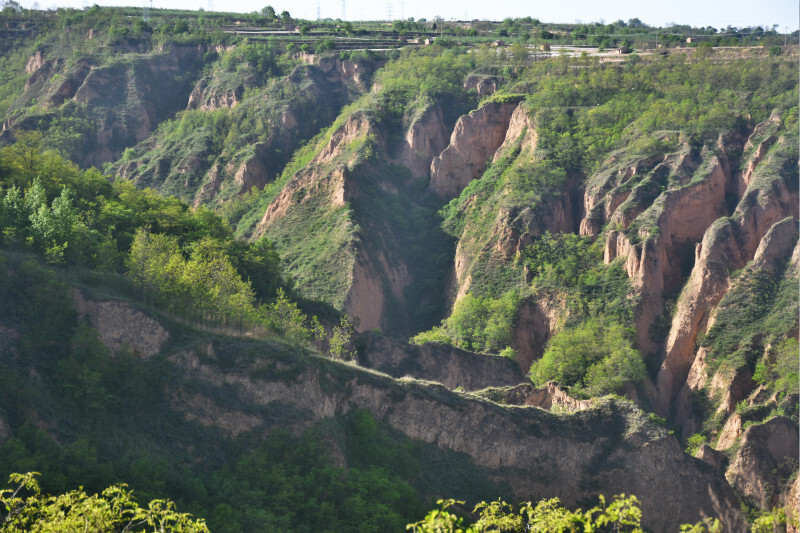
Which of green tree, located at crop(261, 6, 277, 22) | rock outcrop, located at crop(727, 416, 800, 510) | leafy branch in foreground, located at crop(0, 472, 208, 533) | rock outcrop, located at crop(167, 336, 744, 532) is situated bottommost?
rock outcrop, located at crop(727, 416, 800, 510)

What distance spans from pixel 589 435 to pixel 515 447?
423 centimetres

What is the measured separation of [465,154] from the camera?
104 meters

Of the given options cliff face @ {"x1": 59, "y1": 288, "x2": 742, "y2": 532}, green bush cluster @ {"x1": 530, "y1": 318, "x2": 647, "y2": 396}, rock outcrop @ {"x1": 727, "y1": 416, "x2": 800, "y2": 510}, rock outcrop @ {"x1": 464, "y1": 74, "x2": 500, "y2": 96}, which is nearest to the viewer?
cliff face @ {"x1": 59, "y1": 288, "x2": 742, "y2": 532}

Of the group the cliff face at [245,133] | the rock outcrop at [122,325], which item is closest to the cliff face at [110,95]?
the cliff face at [245,133]

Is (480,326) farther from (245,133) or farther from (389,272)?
(245,133)

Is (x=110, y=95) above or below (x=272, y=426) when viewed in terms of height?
above

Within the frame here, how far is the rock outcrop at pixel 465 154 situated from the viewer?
104 metres

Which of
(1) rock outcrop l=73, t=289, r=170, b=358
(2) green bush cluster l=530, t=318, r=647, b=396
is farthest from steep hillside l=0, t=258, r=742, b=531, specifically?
(2) green bush cluster l=530, t=318, r=647, b=396

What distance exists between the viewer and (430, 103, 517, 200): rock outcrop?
342 ft

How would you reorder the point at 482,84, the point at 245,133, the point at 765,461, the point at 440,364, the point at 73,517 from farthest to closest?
1. the point at 245,133
2. the point at 482,84
3. the point at 440,364
4. the point at 765,461
5. the point at 73,517

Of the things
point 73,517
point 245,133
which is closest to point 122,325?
point 73,517

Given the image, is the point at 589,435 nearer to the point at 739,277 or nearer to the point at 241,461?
the point at 241,461

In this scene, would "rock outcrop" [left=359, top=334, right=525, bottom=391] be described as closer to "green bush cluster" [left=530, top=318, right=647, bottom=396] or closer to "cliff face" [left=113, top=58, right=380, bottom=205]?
"green bush cluster" [left=530, top=318, right=647, bottom=396]

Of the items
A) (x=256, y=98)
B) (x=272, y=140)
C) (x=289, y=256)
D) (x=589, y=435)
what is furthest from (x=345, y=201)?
(x=589, y=435)
